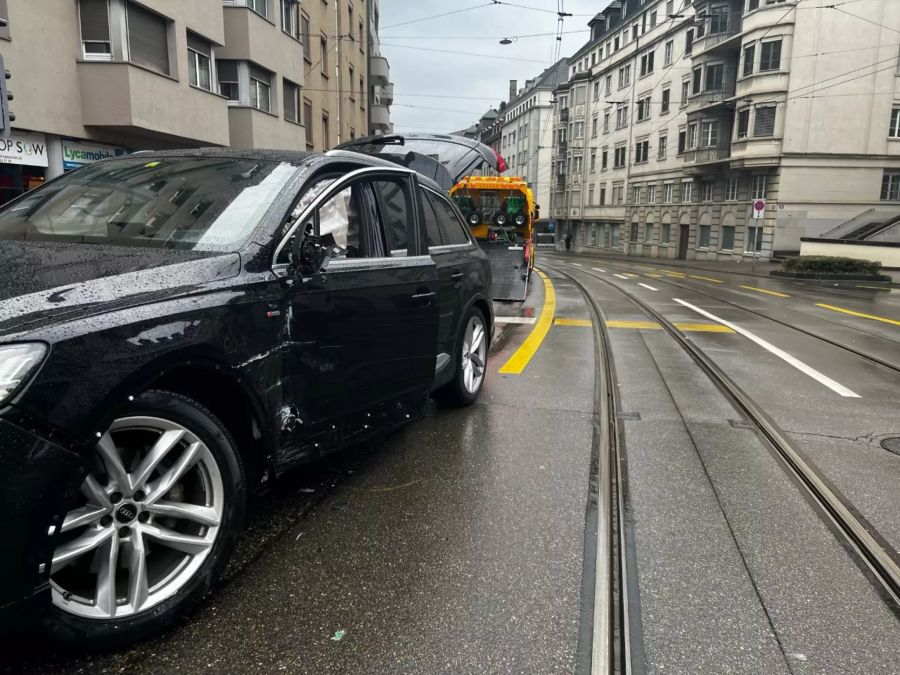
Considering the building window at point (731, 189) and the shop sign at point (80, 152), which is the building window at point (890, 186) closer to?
the building window at point (731, 189)

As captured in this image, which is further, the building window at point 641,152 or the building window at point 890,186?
the building window at point 641,152

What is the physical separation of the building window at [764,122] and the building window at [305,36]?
24414mm

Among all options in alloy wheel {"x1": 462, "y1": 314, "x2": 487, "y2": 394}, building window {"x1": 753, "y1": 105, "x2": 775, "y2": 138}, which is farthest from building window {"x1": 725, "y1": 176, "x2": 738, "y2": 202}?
alloy wheel {"x1": 462, "y1": 314, "x2": 487, "y2": 394}

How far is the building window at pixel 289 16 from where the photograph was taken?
900 inches

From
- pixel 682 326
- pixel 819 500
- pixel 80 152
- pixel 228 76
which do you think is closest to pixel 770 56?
pixel 228 76

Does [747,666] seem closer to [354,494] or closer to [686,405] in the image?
[354,494]

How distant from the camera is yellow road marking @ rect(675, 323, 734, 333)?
10.2 metres

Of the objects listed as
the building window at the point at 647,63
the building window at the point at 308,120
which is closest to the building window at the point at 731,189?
the building window at the point at 647,63

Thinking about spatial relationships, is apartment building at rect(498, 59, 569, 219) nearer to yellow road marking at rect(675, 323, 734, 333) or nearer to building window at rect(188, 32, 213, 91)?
building window at rect(188, 32, 213, 91)

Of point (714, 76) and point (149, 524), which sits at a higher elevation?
point (714, 76)

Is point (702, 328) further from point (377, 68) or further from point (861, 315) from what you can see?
point (377, 68)

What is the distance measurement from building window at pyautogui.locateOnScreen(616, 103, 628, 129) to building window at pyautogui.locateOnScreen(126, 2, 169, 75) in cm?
4874

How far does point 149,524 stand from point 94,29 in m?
14.4

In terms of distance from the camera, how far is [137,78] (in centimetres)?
1357
